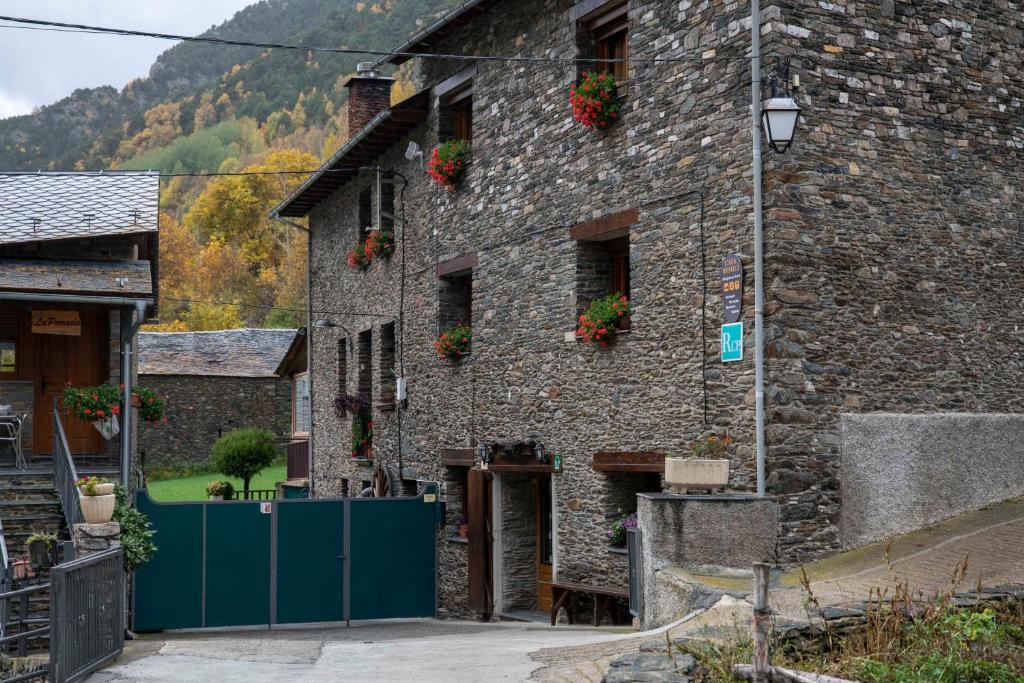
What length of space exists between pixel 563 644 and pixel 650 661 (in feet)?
9.73

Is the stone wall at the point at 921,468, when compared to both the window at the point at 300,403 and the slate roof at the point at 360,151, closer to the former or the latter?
the slate roof at the point at 360,151

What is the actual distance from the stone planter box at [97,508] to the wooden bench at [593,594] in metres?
5.01

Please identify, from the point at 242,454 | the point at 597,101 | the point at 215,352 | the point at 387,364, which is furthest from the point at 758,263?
the point at 215,352

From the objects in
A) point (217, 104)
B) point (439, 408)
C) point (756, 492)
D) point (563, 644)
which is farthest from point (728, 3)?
point (217, 104)

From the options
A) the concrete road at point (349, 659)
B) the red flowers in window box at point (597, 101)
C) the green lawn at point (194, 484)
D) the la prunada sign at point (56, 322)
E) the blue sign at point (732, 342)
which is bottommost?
the green lawn at point (194, 484)

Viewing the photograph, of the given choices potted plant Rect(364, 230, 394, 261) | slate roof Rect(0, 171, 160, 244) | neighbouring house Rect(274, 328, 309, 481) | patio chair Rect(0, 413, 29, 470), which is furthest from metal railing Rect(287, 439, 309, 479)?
patio chair Rect(0, 413, 29, 470)

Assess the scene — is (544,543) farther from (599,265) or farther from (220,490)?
(220,490)

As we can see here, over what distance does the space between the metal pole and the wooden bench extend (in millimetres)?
2701

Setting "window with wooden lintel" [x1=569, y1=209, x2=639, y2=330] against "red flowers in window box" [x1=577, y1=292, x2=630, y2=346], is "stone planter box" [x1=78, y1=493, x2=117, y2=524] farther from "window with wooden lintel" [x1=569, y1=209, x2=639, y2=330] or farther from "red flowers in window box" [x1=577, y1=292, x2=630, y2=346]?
"window with wooden lintel" [x1=569, y1=209, x2=639, y2=330]

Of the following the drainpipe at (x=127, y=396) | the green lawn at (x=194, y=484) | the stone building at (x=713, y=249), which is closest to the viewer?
the stone building at (x=713, y=249)

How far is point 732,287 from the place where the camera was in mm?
11023

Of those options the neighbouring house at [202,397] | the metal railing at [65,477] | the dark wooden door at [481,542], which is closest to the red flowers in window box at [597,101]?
the dark wooden door at [481,542]

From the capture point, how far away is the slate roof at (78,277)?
14.1 m

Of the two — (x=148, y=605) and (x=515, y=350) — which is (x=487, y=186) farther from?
(x=148, y=605)
